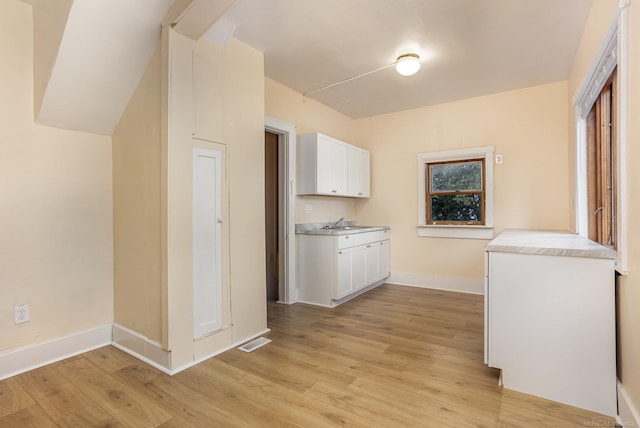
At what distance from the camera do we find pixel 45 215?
8.05 feet

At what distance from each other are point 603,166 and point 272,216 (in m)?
3.46

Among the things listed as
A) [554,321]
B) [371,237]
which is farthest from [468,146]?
[554,321]

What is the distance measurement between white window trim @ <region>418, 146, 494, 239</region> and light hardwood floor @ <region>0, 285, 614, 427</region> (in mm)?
1849

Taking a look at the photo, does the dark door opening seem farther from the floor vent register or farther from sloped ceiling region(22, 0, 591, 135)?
→ the floor vent register

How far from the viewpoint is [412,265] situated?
4.88 meters

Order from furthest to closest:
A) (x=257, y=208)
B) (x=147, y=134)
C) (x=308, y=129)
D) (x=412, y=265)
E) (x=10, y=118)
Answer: (x=412, y=265), (x=308, y=129), (x=257, y=208), (x=147, y=134), (x=10, y=118)

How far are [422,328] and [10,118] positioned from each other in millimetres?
3692

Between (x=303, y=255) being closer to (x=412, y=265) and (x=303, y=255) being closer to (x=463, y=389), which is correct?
(x=412, y=265)

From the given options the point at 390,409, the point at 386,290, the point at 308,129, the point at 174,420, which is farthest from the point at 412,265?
the point at 174,420

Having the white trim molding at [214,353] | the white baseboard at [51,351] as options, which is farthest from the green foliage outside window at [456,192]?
the white baseboard at [51,351]

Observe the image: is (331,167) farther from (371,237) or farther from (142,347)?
(142,347)

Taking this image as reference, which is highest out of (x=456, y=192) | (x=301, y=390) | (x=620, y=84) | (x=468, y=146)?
(x=468, y=146)

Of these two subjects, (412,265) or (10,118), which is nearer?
(10,118)

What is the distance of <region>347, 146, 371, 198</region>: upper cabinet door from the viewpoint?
15.4ft
